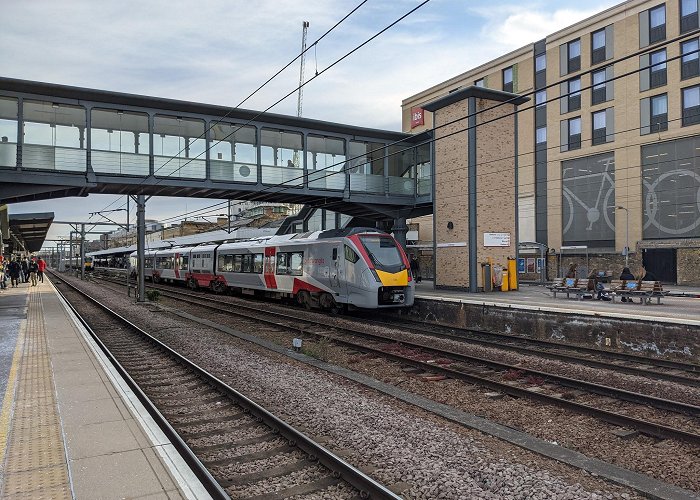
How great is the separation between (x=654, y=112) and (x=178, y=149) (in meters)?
30.6

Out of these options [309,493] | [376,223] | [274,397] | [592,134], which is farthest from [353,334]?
[592,134]

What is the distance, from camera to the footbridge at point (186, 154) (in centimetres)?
1897

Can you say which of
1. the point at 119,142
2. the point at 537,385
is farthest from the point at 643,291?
the point at 119,142

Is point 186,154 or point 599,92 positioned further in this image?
point 599,92

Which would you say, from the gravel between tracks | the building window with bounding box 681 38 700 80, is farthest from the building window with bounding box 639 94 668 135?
the gravel between tracks

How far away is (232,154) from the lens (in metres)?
22.5

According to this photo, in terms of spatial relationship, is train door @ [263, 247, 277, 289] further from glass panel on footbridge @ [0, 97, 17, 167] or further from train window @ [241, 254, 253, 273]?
glass panel on footbridge @ [0, 97, 17, 167]

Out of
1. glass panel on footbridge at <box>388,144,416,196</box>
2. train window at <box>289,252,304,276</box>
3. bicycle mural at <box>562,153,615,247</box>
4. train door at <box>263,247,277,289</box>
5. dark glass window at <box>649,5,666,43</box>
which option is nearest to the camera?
train window at <box>289,252,304,276</box>

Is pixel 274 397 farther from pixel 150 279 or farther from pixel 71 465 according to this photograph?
pixel 150 279

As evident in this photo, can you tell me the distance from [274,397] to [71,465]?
3.51 m

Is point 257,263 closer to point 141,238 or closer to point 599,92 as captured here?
point 141,238

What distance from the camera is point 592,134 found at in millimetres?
37719

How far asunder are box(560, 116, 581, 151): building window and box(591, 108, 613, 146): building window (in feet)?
3.96

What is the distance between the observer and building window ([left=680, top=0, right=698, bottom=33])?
32000mm
